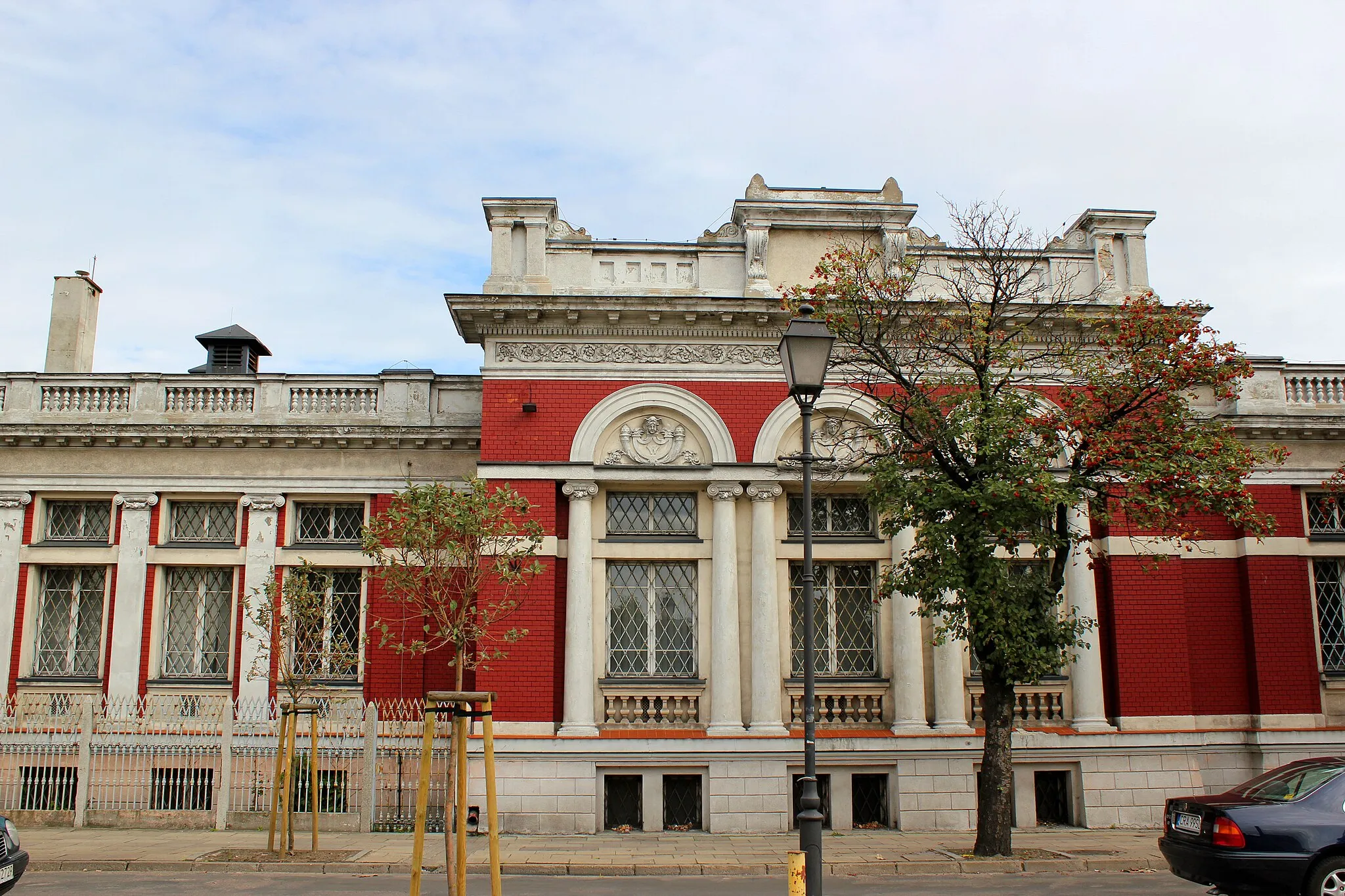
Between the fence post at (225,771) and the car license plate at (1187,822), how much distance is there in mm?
12465

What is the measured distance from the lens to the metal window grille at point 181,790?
52.6ft

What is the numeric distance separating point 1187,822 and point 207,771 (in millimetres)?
13472

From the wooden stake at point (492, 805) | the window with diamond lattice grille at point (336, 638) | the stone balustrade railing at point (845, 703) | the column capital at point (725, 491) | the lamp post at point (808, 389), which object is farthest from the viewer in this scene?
the column capital at point (725, 491)

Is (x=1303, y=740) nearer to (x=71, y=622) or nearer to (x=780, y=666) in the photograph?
(x=780, y=666)

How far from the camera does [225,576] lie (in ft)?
61.4

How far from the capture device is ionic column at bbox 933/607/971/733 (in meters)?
16.6

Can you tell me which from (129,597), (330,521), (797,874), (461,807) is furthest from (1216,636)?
(129,597)

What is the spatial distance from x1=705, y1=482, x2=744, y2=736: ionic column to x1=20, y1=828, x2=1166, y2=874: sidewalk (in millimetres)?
1697

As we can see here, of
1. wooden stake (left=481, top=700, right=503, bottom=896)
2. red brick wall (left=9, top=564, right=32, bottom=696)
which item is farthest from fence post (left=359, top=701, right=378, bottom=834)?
wooden stake (left=481, top=700, right=503, bottom=896)

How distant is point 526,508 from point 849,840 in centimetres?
636

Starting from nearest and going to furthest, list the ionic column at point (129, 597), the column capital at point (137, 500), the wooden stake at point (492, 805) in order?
1. the wooden stake at point (492, 805)
2. the ionic column at point (129, 597)
3. the column capital at point (137, 500)

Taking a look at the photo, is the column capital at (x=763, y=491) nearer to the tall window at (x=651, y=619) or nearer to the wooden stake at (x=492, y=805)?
the tall window at (x=651, y=619)

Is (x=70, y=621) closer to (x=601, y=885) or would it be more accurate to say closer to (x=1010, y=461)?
(x=601, y=885)

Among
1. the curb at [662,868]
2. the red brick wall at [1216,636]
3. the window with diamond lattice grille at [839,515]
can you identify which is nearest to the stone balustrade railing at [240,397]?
the window with diamond lattice grille at [839,515]
